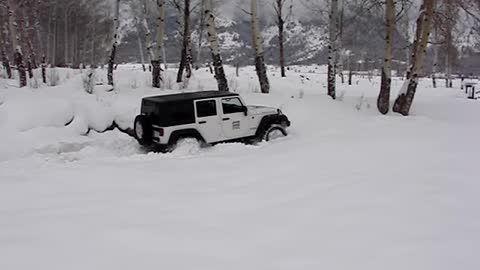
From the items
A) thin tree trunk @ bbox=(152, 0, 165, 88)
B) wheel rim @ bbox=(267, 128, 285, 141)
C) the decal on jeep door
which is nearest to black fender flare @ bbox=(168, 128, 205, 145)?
the decal on jeep door

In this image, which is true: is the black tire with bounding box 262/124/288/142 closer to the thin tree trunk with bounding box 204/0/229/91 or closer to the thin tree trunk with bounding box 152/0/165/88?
the thin tree trunk with bounding box 204/0/229/91

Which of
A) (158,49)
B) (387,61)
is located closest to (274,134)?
(387,61)

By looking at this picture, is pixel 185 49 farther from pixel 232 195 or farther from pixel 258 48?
pixel 232 195

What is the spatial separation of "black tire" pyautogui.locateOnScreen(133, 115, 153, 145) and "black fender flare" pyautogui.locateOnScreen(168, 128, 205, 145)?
616 mm

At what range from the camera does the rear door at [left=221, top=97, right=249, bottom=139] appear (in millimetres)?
11086

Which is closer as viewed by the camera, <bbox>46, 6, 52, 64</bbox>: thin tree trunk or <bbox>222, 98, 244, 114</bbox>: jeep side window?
<bbox>222, 98, 244, 114</bbox>: jeep side window

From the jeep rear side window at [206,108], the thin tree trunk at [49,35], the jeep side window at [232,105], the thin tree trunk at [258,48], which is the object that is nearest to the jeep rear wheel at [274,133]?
the jeep side window at [232,105]

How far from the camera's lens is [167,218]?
563cm

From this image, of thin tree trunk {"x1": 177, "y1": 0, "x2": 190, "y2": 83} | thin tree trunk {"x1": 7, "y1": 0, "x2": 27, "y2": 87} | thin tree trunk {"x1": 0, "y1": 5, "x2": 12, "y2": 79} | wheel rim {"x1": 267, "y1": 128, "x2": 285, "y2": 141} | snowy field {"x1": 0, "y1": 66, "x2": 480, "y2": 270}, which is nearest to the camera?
snowy field {"x1": 0, "y1": 66, "x2": 480, "y2": 270}

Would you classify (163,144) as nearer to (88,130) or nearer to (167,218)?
(88,130)

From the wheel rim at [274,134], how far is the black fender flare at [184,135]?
1.93 meters

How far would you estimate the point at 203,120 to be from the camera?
35.5ft

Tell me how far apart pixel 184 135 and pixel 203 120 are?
25.0 inches

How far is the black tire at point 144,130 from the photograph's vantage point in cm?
1059
